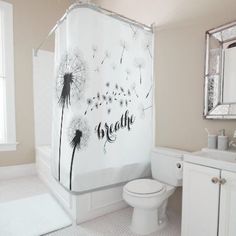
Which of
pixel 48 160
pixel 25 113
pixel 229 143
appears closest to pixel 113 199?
pixel 48 160

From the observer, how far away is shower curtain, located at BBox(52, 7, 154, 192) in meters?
1.75

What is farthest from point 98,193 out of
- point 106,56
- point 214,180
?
point 106,56

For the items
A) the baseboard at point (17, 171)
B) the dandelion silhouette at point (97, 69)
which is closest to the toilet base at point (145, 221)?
the dandelion silhouette at point (97, 69)

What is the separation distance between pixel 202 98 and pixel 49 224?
1.90 metres

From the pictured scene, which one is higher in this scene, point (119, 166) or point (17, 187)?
point (119, 166)

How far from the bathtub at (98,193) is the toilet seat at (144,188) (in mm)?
286

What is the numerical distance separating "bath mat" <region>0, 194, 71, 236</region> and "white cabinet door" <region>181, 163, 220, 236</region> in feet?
3.73

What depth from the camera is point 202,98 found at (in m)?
1.80

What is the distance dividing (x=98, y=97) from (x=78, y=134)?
1.30 feet

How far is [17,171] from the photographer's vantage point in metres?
3.20

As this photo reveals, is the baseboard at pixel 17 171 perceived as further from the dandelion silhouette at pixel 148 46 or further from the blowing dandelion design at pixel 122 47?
the dandelion silhouette at pixel 148 46

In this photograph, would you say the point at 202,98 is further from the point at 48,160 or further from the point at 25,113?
the point at 25,113

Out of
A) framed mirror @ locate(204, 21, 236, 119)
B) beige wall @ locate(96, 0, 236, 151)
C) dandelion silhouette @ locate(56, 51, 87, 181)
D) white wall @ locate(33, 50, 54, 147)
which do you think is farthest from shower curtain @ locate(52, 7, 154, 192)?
white wall @ locate(33, 50, 54, 147)

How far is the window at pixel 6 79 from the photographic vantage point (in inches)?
119
